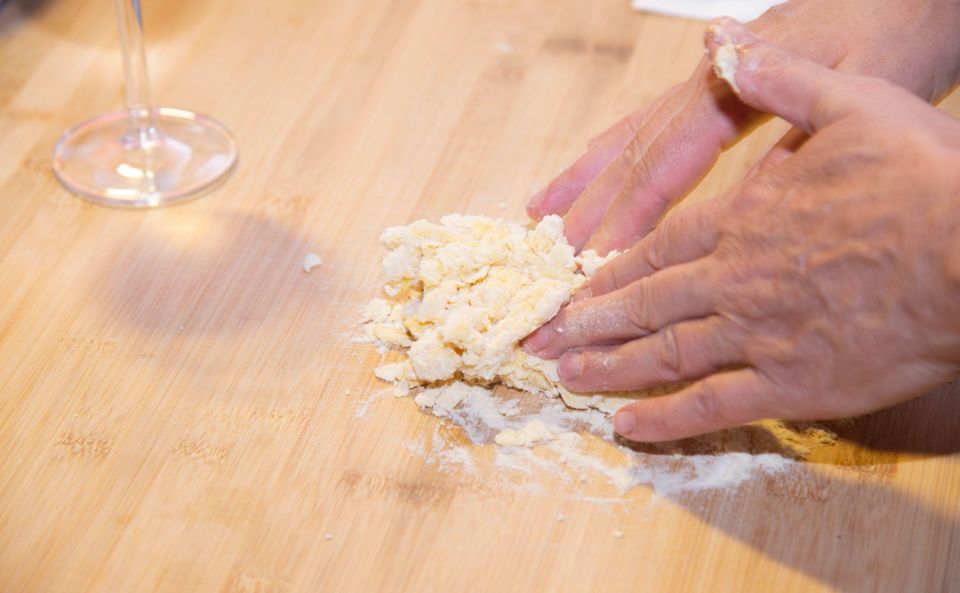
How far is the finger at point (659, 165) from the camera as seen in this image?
1.28 metres

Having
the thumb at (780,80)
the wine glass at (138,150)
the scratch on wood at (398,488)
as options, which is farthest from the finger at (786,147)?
the wine glass at (138,150)

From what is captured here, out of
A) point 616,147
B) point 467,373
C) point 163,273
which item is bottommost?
point 163,273

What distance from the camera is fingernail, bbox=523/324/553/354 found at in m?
1.25

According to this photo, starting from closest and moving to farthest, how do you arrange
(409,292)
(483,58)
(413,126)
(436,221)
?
(409,292), (436,221), (413,126), (483,58)

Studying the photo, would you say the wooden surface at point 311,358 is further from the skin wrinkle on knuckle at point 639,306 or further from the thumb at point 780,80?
the thumb at point 780,80

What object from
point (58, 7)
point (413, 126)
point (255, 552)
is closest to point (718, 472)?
point (255, 552)

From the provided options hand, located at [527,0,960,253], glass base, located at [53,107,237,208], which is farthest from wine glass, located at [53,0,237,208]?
hand, located at [527,0,960,253]

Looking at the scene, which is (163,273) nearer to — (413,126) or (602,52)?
(413,126)

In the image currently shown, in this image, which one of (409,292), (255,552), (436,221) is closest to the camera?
(255,552)

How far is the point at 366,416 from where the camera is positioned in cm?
124

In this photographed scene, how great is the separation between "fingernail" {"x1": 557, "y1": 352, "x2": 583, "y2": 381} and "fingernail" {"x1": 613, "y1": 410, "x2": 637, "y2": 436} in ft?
0.24

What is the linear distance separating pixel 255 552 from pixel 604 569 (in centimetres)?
36

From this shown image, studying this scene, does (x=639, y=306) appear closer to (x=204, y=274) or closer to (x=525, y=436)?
(x=525, y=436)

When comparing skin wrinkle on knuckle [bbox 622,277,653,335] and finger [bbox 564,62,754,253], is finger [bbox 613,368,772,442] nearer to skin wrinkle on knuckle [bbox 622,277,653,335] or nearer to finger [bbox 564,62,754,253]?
skin wrinkle on knuckle [bbox 622,277,653,335]
